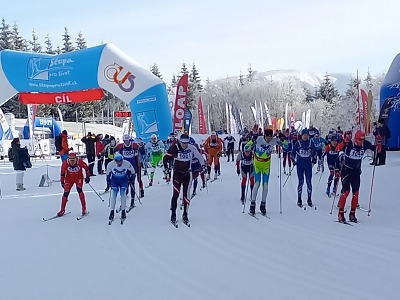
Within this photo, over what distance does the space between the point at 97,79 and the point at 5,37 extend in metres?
52.3

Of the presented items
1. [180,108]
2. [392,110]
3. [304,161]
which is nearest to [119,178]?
[304,161]

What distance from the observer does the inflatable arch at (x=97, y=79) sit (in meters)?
20.2

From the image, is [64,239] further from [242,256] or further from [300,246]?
[300,246]

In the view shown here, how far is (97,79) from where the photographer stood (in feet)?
68.5

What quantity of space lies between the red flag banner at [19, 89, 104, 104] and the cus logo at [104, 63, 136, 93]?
1.64 meters

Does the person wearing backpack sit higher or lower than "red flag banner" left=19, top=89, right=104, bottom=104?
lower

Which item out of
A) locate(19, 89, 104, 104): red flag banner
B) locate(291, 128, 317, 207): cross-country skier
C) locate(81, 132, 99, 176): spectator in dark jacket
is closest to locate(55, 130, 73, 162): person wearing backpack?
locate(81, 132, 99, 176): spectator in dark jacket

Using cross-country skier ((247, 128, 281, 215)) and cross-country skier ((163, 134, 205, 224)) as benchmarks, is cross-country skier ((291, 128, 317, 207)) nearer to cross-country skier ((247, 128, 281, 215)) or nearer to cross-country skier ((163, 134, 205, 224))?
cross-country skier ((247, 128, 281, 215))

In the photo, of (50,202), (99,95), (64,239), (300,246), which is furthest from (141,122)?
(300,246)

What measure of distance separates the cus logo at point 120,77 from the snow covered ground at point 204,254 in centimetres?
891

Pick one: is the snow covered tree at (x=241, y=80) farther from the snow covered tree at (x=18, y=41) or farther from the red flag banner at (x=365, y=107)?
the red flag banner at (x=365, y=107)

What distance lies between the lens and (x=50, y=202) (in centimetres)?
1375

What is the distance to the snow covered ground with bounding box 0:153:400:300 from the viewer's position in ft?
18.9

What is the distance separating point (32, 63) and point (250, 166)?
45.4 ft
